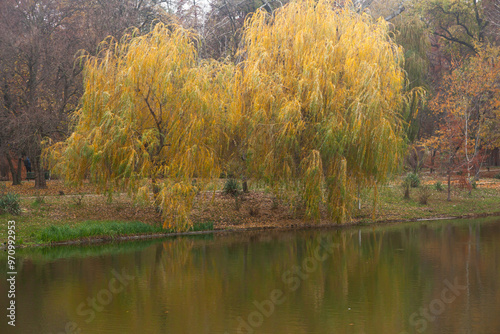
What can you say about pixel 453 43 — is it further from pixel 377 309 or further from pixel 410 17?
pixel 377 309

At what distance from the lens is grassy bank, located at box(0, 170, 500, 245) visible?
20031mm

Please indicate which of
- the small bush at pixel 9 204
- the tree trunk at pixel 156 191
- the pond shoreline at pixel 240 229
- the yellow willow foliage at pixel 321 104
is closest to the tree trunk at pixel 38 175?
the small bush at pixel 9 204

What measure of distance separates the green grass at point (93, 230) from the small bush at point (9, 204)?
2.05 meters

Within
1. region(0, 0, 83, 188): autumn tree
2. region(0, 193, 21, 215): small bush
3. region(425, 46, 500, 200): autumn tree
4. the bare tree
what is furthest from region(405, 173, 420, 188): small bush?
region(0, 193, 21, 215): small bush

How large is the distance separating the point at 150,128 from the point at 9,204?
232 inches

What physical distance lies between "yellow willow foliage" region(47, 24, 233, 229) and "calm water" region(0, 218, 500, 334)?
248 centimetres

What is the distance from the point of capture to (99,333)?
30.9 feet

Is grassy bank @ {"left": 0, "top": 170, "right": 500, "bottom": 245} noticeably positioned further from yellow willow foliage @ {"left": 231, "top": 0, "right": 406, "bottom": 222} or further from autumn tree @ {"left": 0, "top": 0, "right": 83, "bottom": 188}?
autumn tree @ {"left": 0, "top": 0, "right": 83, "bottom": 188}

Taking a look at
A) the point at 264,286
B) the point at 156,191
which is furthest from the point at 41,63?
the point at 264,286

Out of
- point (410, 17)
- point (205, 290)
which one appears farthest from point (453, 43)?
point (205, 290)

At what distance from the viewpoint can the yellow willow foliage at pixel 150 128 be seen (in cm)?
1994

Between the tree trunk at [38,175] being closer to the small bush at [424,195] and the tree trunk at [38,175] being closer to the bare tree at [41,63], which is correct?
the bare tree at [41,63]

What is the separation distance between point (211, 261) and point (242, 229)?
720cm

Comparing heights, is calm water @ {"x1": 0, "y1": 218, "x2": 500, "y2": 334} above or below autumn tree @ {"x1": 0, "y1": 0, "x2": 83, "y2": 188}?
below
